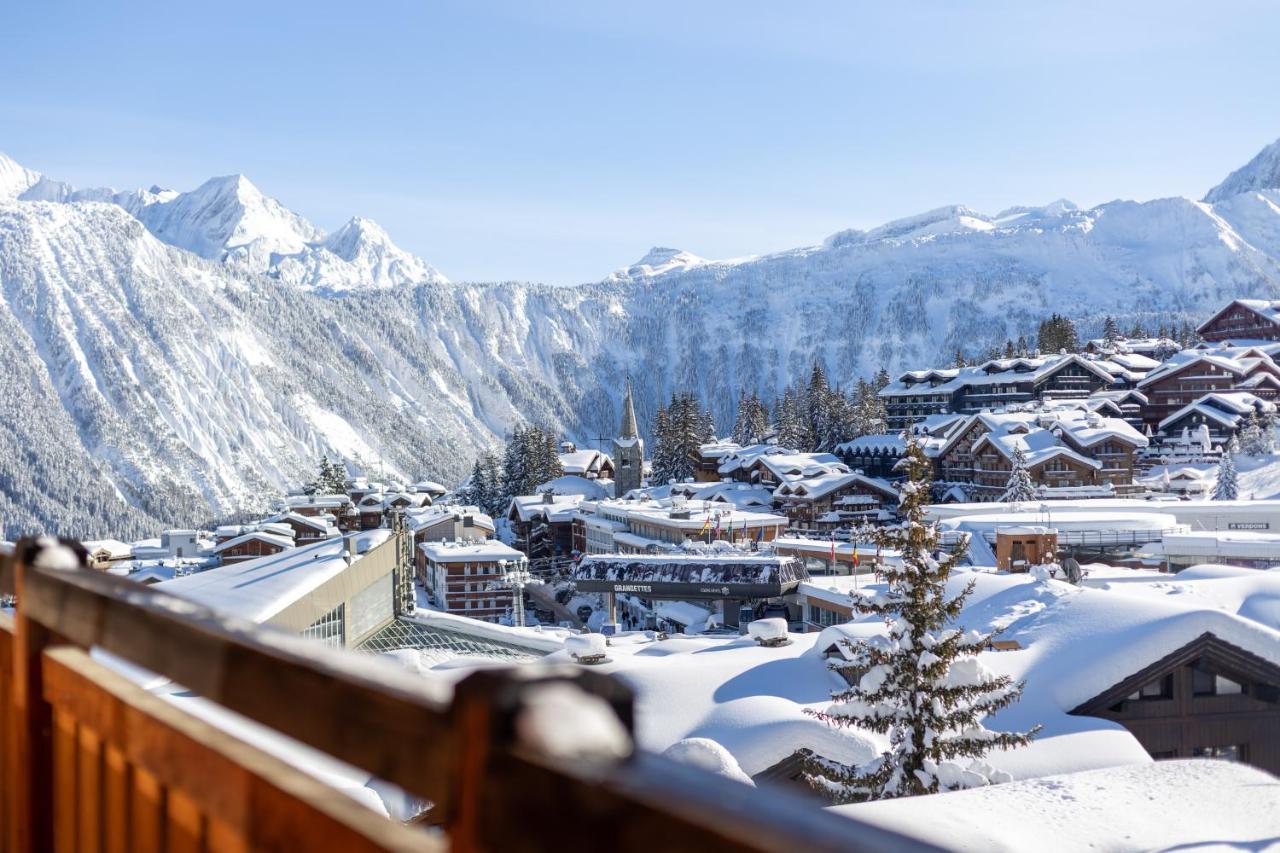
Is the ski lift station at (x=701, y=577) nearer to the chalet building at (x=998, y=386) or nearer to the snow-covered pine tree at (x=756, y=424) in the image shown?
the chalet building at (x=998, y=386)

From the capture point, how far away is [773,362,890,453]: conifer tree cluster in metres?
79.1

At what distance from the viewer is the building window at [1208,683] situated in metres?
17.2

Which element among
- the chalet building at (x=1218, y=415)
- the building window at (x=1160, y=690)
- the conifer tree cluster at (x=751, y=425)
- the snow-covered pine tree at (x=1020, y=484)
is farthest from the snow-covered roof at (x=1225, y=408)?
the building window at (x=1160, y=690)

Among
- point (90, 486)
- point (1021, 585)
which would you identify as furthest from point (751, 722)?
point (90, 486)

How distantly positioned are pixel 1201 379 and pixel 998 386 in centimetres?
1305

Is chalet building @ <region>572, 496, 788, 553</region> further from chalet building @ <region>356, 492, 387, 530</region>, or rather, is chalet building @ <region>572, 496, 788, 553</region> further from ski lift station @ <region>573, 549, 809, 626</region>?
chalet building @ <region>356, 492, 387, 530</region>

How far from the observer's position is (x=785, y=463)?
62.2 m

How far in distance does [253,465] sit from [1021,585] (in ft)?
589

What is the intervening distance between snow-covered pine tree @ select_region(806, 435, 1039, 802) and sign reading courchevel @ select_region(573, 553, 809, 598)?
75.5 ft

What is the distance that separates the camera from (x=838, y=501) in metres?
56.4

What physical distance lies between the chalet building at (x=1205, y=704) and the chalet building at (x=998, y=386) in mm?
53017

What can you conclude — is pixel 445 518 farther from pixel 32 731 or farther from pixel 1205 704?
pixel 32 731

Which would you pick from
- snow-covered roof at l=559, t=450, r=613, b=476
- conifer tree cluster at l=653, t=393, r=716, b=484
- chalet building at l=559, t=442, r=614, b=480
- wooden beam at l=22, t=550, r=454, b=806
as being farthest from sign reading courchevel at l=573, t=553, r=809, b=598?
snow-covered roof at l=559, t=450, r=613, b=476

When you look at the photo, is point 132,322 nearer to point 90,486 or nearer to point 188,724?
point 90,486
